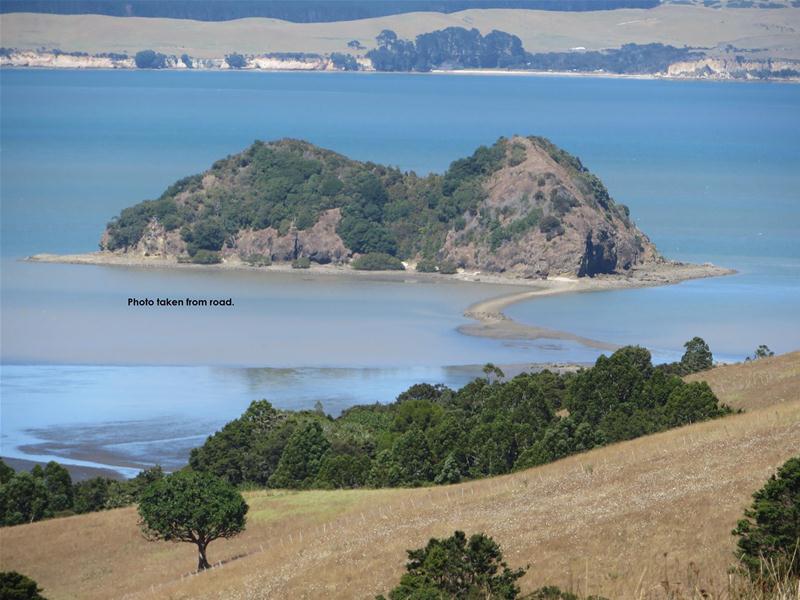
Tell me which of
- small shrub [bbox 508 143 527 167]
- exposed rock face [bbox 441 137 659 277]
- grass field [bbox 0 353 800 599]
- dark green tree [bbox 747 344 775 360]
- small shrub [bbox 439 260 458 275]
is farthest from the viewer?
small shrub [bbox 508 143 527 167]

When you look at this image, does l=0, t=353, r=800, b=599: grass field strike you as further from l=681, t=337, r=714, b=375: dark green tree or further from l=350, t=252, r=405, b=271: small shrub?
l=350, t=252, r=405, b=271: small shrub

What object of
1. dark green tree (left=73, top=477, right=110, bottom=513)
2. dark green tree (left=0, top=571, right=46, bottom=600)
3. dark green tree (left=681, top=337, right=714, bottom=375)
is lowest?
dark green tree (left=73, top=477, right=110, bottom=513)

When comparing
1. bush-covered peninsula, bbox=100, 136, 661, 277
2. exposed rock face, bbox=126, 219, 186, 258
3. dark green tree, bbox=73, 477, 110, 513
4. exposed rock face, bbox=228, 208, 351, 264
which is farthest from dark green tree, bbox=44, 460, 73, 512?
exposed rock face, bbox=126, 219, 186, 258

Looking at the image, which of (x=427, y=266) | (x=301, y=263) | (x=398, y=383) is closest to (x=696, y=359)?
(x=398, y=383)

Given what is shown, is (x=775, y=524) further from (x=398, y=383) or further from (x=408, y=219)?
(x=408, y=219)

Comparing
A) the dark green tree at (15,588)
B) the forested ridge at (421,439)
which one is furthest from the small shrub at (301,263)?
the dark green tree at (15,588)

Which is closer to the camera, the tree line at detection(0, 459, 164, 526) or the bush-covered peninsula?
the tree line at detection(0, 459, 164, 526)

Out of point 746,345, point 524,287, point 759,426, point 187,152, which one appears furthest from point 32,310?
point 187,152

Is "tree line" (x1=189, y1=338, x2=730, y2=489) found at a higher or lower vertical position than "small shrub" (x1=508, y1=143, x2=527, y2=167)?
lower
